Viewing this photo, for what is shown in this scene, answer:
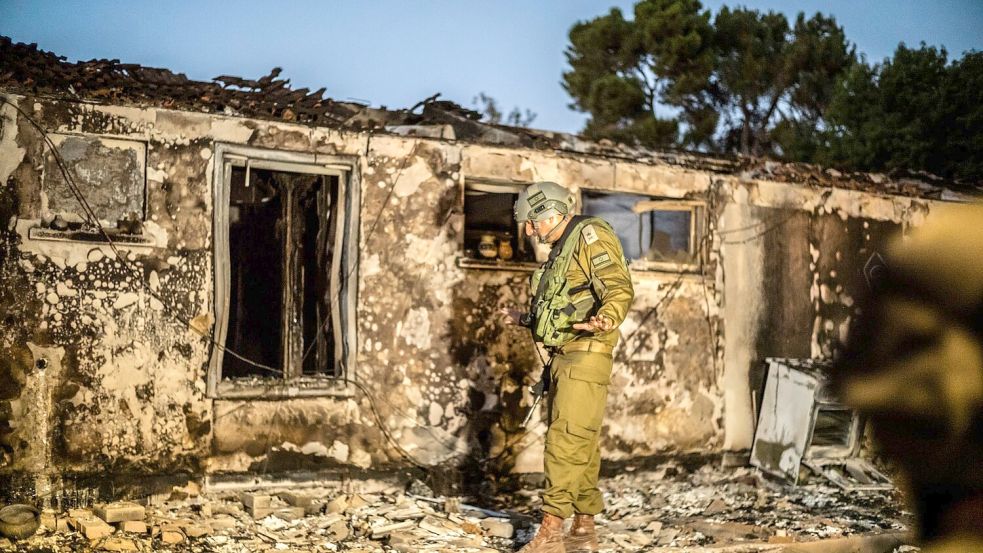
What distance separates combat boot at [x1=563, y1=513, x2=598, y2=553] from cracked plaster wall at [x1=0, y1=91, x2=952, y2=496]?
1.91 m

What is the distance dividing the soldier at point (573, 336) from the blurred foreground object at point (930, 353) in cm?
273

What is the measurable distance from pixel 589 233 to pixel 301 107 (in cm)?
277

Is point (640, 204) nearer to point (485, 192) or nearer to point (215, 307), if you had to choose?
point (485, 192)

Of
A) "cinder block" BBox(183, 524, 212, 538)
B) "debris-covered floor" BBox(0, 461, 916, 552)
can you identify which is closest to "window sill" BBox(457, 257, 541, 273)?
"debris-covered floor" BBox(0, 461, 916, 552)

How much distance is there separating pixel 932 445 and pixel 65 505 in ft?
18.1

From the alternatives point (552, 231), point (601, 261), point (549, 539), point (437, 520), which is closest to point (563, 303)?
point (601, 261)

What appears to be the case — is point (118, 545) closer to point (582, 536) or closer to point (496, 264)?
point (582, 536)

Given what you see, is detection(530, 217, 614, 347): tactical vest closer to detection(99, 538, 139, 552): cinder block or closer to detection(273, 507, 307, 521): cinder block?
detection(273, 507, 307, 521): cinder block

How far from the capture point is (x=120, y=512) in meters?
5.48

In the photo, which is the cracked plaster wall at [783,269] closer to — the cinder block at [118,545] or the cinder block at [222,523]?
the cinder block at [222,523]

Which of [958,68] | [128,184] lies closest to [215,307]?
[128,184]

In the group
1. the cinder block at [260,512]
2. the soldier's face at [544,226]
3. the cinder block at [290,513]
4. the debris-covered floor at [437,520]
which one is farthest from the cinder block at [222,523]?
the soldier's face at [544,226]

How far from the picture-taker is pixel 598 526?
610 cm

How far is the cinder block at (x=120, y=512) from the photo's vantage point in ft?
17.9
